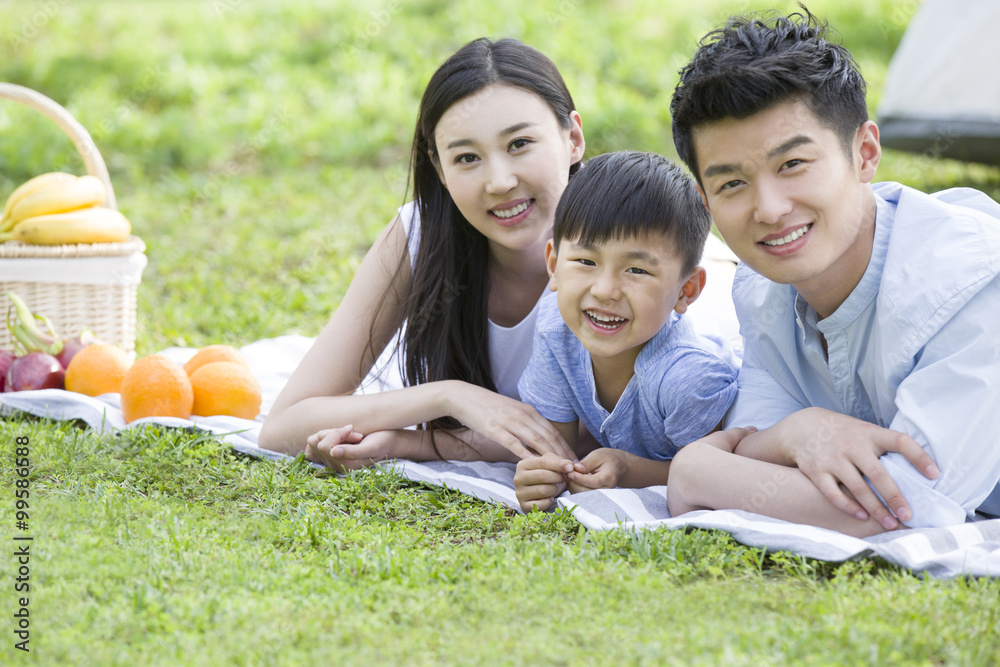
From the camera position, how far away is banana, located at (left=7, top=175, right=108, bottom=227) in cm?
405

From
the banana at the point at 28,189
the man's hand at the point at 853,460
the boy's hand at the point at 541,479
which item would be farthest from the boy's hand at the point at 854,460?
the banana at the point at 28,189

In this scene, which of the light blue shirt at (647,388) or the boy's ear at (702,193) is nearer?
the boy's ear at (702,193)

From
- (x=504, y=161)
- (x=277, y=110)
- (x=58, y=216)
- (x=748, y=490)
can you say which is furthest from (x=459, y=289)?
(x=277, y=110)

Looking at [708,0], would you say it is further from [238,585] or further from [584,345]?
[238,585]

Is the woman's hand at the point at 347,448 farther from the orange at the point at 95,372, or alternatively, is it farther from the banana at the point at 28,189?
the banana at the point at 28,189

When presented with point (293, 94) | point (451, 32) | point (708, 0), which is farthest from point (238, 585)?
point (708, 0)

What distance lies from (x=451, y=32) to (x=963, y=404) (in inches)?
351

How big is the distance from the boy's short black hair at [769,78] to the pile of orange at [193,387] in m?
1.98

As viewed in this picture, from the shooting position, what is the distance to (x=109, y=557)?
2256 mm

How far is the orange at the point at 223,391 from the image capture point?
3.59m

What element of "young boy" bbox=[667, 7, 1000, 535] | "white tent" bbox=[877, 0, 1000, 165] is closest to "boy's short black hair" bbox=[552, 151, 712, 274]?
"young boy" bbox=[667, 7, 1000, 535]

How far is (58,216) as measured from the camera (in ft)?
13.3

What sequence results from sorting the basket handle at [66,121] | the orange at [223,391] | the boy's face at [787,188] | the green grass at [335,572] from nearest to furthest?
the green grass at [335,572], the boy's face at [787,188], the orange at [223,391], the basket handle at [66,121]

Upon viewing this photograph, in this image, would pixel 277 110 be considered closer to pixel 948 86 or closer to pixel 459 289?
pixel 948 86
